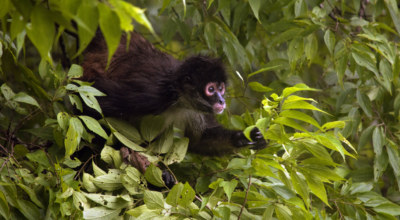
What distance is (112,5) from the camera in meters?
1.32

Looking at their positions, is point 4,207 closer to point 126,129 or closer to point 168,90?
point 126,129

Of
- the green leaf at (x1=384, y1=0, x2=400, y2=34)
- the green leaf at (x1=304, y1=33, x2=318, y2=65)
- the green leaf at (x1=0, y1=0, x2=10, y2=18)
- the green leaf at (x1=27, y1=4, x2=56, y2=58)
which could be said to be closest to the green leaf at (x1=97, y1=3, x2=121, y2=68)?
the green leaf at (x1=27, y1=4, x2=56, y2=58)

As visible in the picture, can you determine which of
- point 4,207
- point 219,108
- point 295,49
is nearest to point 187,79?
point 219,108

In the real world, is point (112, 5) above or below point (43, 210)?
above

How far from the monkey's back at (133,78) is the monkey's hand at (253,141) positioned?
507 millimetres

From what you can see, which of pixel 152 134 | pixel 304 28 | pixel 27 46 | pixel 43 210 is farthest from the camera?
pixel 27 46

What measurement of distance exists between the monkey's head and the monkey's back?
0.09m

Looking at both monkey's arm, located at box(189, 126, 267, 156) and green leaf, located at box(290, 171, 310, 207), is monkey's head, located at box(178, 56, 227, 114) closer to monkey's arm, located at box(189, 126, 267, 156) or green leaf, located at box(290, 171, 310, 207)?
monkey's arm, located at box(189, 126, 267, 156)

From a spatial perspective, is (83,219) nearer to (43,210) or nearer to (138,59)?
(43,210)

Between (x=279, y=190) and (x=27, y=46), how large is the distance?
266 cm

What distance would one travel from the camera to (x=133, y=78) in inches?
136

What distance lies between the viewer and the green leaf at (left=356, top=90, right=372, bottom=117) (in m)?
3.35

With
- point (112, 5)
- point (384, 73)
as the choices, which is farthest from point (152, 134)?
point (112, 5)

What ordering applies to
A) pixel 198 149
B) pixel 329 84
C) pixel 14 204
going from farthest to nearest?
1. pixel 329 84
2. pixel 198 149
3. pixel 14 204
